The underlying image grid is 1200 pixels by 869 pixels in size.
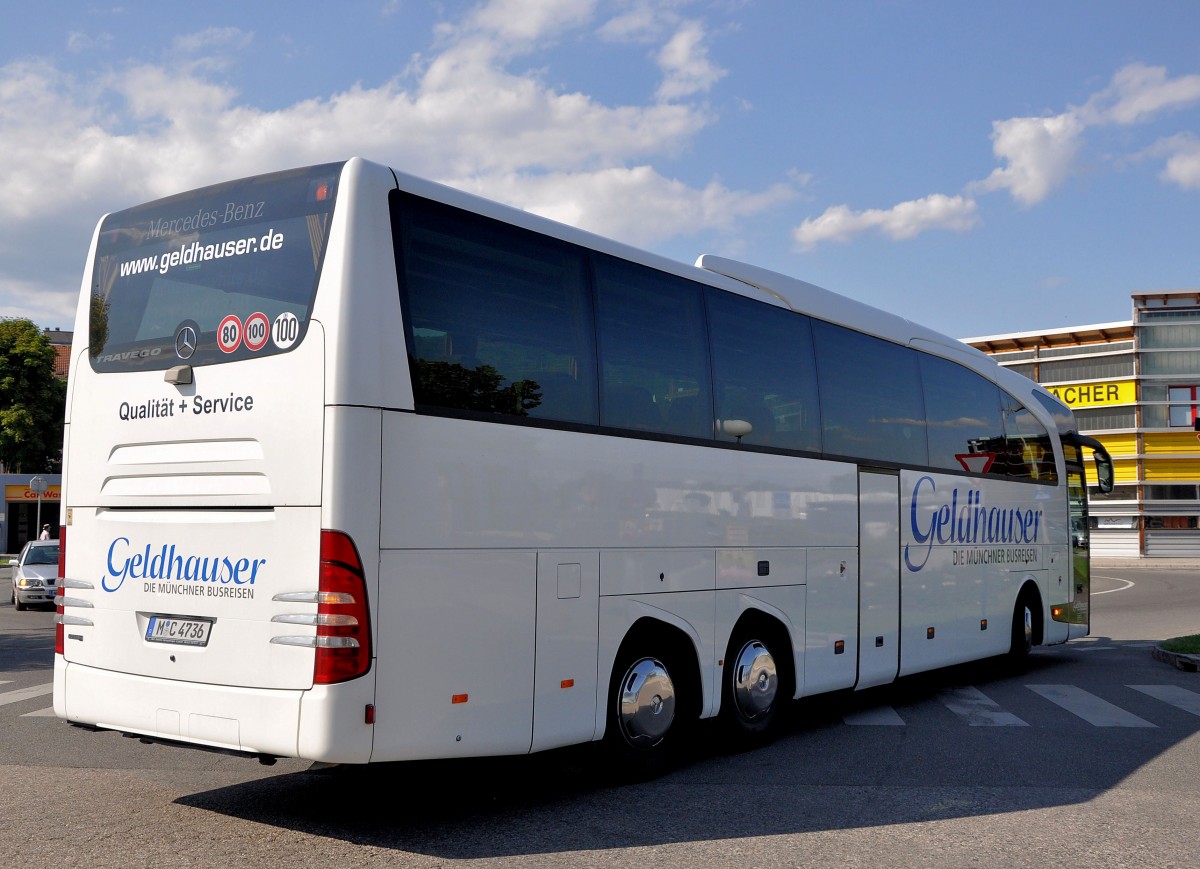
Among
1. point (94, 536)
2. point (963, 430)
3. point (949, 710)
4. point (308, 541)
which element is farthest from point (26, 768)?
point (963, 430)

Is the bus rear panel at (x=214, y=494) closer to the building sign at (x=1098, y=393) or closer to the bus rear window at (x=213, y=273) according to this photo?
the bus rear window at (x=213, y=273)

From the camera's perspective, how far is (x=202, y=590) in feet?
20.3

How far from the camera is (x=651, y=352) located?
312 inches

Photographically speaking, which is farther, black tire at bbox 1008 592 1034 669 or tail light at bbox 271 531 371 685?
black tire at bbox 1008 592 1034 669

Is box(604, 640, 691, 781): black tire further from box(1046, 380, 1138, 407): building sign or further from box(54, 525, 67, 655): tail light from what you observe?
box(1046, 380, 1138, 407): building sign

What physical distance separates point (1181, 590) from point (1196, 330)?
28005 millimetres

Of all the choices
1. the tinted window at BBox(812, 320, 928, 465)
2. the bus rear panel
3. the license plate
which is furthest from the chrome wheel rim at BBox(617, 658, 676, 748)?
the tinted window at BBox(812, 320, 928, 465)

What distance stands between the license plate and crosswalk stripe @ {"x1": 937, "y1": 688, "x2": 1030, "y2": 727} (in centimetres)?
686

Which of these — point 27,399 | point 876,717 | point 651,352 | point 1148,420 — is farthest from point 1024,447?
point 27,399

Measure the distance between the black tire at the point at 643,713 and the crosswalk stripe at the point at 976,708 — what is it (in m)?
3.65

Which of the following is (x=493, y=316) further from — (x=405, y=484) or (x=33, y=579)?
(x=33, y=579)

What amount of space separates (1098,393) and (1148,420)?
265cm

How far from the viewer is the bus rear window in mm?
6125

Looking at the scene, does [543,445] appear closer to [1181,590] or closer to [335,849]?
[335,849]
